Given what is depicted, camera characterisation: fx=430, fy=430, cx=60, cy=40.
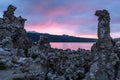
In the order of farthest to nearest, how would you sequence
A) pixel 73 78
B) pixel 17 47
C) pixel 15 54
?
pixel 17 47 → pixel 15 54 → pixel 73 78

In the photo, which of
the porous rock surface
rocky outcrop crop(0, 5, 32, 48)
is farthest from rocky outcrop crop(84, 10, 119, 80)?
rocky outcrop crop(0, 5, 32, 48)

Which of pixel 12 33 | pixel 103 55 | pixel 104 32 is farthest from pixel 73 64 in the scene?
pixel 12 33

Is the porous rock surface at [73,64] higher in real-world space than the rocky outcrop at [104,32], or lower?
lower

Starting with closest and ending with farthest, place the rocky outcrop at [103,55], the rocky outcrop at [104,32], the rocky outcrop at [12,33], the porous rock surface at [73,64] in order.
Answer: the rocky outcrop at [103,55]
the porous rock surface at [73,64]
the rocky outcrop at [104,32]
the rocky outcrop at [12,33]

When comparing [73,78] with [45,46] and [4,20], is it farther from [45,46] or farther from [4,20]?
[4,20]

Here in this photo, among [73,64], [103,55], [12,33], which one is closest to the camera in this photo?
[103,55]

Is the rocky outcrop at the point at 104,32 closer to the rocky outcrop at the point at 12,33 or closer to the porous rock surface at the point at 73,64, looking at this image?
the porous rock surface at the point at 73,64

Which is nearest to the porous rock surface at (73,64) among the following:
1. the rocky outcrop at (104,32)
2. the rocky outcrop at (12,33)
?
the rocky outcrop at (104,32)

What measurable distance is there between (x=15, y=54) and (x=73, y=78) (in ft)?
59.6

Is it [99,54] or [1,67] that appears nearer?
[99,54]

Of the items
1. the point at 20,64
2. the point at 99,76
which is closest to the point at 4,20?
the point at 20,64

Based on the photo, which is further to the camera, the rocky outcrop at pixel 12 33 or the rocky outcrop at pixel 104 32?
the rocky outcrop at pixel 12 33

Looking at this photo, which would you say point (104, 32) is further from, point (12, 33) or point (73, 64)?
point (12, 33)

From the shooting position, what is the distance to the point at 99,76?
32.7 m
